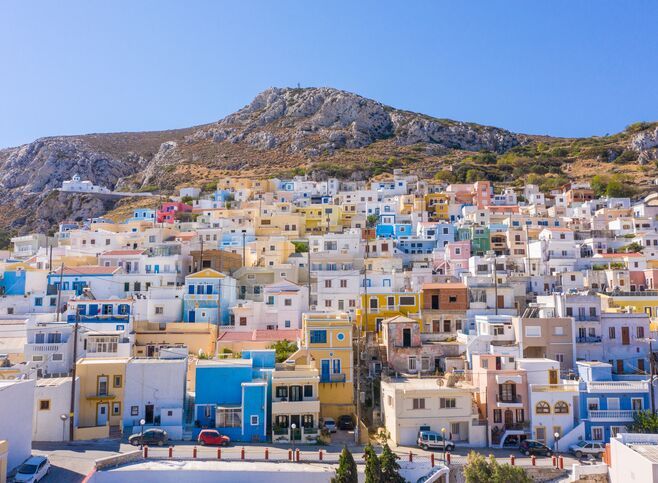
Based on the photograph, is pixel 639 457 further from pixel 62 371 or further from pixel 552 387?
pixel 62 371

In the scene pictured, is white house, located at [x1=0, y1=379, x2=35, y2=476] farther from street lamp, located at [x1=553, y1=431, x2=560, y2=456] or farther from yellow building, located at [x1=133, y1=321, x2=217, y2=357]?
street lamp, located at [x1=553, y1=431, x2=560, y2=456]

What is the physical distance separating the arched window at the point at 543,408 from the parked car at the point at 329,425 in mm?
10084

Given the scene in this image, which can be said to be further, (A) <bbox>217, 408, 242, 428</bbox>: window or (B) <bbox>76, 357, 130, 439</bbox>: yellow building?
Answer: (B) <bbox>76, 357, 130, 439</bbox>: yellow building

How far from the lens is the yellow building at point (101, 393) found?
3020 cm

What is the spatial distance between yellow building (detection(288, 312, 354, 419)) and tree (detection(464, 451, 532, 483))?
943 cm

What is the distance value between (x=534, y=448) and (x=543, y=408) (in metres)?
2.26

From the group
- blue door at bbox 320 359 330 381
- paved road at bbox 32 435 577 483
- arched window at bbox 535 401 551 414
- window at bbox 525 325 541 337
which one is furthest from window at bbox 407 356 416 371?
arched window at bbox 535 401 551 414

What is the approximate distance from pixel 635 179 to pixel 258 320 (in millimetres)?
76169

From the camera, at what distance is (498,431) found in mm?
30203

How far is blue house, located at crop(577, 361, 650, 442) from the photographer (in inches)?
1184

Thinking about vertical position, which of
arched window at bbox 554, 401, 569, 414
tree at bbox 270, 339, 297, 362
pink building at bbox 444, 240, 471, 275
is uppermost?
pink building at bbox 444, 240, 471, 275

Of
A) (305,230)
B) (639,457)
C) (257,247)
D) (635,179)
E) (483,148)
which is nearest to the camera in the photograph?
(639,457)

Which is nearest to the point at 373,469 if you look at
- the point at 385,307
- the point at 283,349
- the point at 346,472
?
the point at 346,472

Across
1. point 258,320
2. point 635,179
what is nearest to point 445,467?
point 258,320
